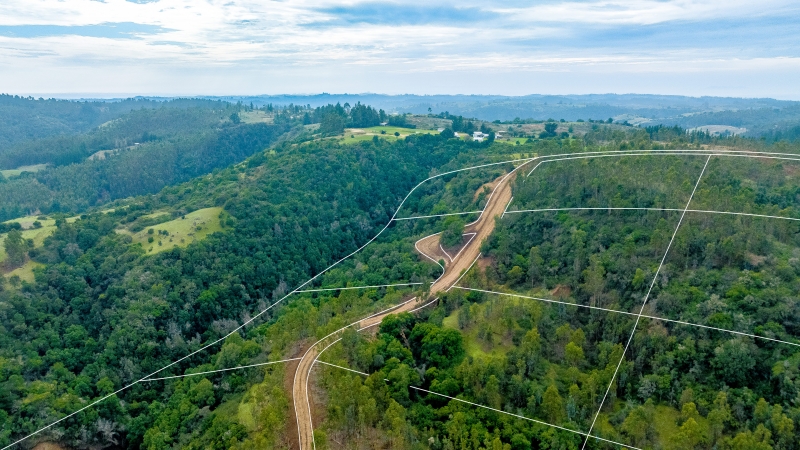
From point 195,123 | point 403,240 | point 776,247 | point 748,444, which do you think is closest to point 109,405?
point 403,240

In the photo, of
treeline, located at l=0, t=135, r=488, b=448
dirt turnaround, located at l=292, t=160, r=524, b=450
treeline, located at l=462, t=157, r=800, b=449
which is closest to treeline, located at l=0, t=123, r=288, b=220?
treeline, located at l=0, t=135, r=488, b=448

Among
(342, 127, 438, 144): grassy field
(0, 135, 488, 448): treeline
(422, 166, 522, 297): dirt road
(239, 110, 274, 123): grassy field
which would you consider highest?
(239, 110, 274, 123): grassy field

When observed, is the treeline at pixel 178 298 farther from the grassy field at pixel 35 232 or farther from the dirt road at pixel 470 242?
the dirt road at pixel 470 242

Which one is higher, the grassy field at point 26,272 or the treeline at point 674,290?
the treeline at point 674,290

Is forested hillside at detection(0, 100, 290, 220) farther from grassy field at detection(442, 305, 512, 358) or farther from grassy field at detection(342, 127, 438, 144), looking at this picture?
grassy field at detection(442, 305, 512, 358)

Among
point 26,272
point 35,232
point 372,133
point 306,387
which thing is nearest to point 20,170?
point 35,232

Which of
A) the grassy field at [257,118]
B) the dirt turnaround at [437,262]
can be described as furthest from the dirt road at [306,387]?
the grassy field at [257,118]
